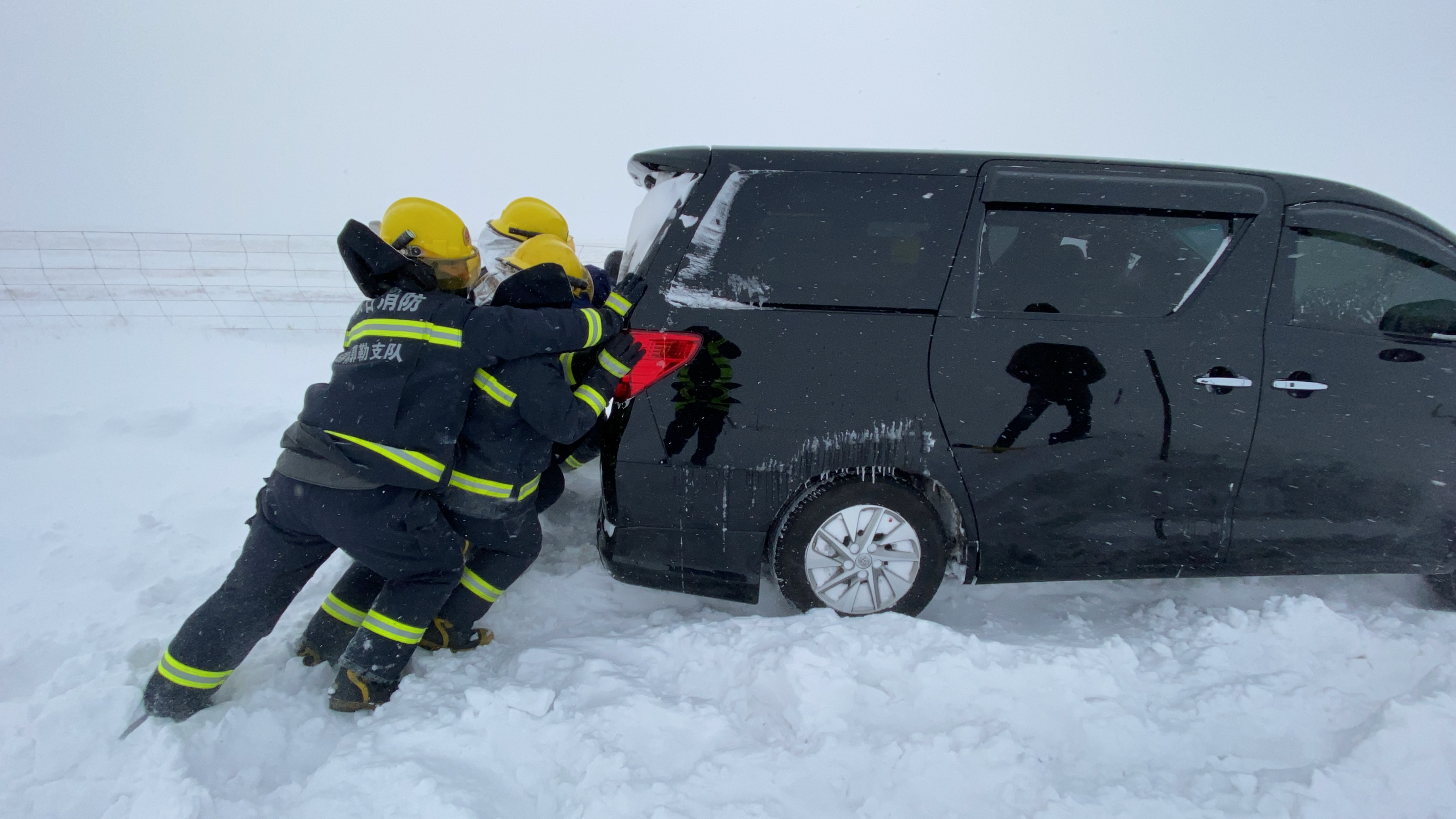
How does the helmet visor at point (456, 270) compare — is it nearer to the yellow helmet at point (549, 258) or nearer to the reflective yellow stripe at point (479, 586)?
the yellow helmet at point (549, 258)

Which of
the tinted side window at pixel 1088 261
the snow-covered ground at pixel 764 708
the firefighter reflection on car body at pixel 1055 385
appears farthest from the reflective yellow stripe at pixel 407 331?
the firefighter reflection on car body at pixel 1055 385

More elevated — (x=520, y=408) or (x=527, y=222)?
(x=527, y=222)

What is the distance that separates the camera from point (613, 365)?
2453 mm

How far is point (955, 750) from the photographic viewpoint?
2.10m

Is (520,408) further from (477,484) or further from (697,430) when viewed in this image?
(697,430)

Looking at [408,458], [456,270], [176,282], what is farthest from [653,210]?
[176,282]

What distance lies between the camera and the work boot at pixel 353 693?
2.35 m

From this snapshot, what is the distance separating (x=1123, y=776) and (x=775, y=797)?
106 cm

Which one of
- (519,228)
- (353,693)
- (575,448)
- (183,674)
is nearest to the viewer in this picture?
(183,674)

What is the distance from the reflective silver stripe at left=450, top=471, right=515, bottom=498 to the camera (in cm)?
254

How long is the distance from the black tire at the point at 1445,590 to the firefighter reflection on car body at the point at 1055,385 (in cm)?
194

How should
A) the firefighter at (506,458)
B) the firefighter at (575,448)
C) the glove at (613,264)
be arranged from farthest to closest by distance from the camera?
the glove at (613,264) < the firefighter at (575,448) < the firefighter at (506,458)

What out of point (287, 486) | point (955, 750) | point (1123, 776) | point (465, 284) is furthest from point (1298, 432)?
point (287, 486)

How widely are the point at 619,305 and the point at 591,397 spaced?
34 cm
